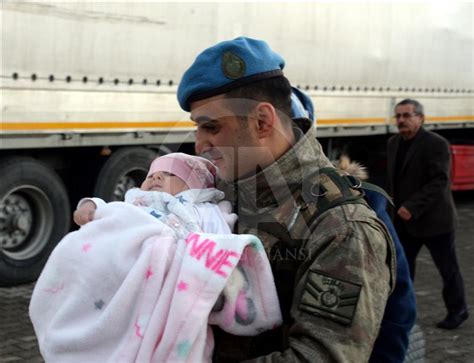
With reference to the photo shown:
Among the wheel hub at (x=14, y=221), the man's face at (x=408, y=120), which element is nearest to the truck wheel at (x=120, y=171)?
the wheel hub at (x=14, y=221)

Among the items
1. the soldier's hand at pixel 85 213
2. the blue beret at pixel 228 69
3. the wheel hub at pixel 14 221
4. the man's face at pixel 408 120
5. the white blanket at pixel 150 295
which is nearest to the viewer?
the white blanket at pixel 150 295

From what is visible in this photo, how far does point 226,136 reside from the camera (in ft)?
6.24

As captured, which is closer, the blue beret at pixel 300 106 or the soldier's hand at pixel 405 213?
the blue beret at pixel 300 106

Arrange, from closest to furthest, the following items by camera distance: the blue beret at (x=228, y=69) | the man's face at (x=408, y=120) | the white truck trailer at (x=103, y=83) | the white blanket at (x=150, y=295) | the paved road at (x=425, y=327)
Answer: the white blanket at (x=150, y=295) → the blue beret at (x=228, y=69) → the paved road at (x=425, y=327) → the man's face at (x=408, y=120) → the white truck trailer at (x=103, y=83)

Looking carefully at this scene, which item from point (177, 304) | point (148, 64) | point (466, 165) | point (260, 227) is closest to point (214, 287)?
point (177, 304)

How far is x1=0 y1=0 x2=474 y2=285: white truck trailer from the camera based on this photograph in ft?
22.7

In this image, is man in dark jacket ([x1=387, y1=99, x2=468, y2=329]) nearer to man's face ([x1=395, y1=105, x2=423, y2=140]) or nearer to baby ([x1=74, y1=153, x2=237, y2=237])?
man's face ([x1=395, y1=105, x2=423, y2=140])

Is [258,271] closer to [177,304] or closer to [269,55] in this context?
[177,304]

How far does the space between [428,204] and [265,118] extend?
462 centimetres

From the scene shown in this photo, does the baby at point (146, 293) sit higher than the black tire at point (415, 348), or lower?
higher

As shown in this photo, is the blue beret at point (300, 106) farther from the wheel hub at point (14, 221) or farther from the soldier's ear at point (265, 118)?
the wheel hub at point (14, 221)

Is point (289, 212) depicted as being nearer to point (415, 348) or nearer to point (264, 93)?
point (264, 93)

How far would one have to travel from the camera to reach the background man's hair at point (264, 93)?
1.87m

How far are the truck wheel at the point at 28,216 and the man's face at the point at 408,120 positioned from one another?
121 inches
